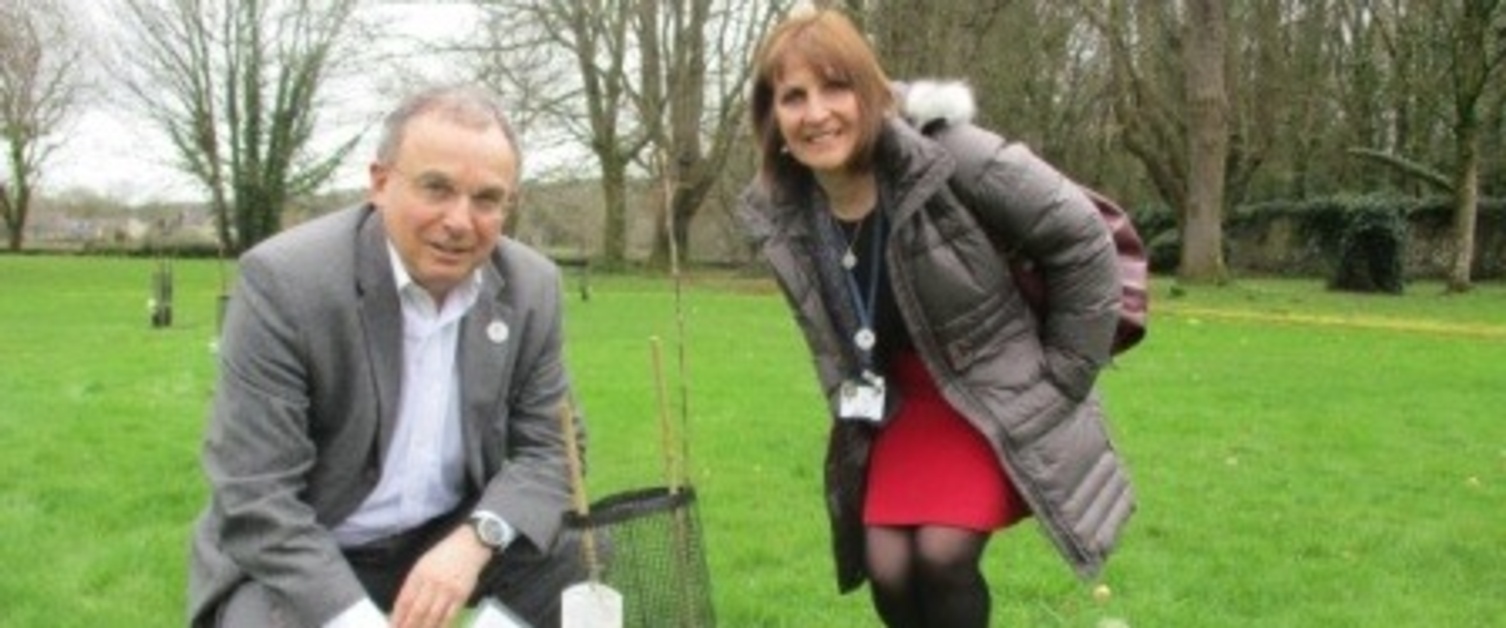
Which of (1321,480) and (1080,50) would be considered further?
(1080,50)

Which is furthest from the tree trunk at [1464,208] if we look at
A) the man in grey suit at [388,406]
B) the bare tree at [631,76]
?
the man in grey suit at [388,406]

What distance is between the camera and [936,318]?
3578mm

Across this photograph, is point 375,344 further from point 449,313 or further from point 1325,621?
point 1325,621

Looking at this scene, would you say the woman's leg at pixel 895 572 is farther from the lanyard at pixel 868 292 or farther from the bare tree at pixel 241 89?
the bare tree at pixel 241 89

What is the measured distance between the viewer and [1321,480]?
7.66 metres

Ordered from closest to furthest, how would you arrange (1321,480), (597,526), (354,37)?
(597,526)
(1321,480)
(354,37)

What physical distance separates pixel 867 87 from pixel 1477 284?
1069 inches

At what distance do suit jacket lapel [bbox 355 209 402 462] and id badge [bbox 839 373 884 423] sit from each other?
41.1 inches

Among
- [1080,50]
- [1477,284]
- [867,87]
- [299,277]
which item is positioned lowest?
[1477,284]

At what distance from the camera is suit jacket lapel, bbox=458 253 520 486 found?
3.11 metres

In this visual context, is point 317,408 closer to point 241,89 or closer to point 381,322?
point 381,322

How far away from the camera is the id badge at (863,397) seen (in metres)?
3.64

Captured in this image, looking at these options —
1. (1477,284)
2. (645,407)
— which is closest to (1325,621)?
(645,407)

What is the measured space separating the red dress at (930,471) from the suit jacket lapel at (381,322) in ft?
3.85
